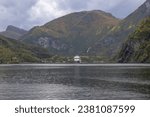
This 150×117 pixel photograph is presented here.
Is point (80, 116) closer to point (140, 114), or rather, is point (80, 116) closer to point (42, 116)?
point (42, 116)

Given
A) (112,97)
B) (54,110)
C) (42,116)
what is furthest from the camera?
(112,97)

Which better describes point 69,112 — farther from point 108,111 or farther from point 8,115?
point 8,115

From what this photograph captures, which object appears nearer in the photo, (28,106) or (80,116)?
(80,116)

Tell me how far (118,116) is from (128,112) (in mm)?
2032

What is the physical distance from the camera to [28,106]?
46.8m

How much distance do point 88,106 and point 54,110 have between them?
5201 millimetres

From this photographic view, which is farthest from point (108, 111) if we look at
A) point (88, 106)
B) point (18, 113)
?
point (18, 113)

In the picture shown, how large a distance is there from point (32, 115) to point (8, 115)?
3.74 meters

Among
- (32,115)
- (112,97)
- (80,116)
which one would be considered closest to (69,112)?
(80,116)

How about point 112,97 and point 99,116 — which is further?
point 112,97

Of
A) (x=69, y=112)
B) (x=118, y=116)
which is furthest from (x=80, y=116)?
(x=118, y=116)

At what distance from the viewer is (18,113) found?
4303 centimetres

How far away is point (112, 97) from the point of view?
286 ft

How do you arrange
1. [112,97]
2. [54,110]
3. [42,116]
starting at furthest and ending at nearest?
1. [112,97]
2. [54,110]
3. [42,116]
